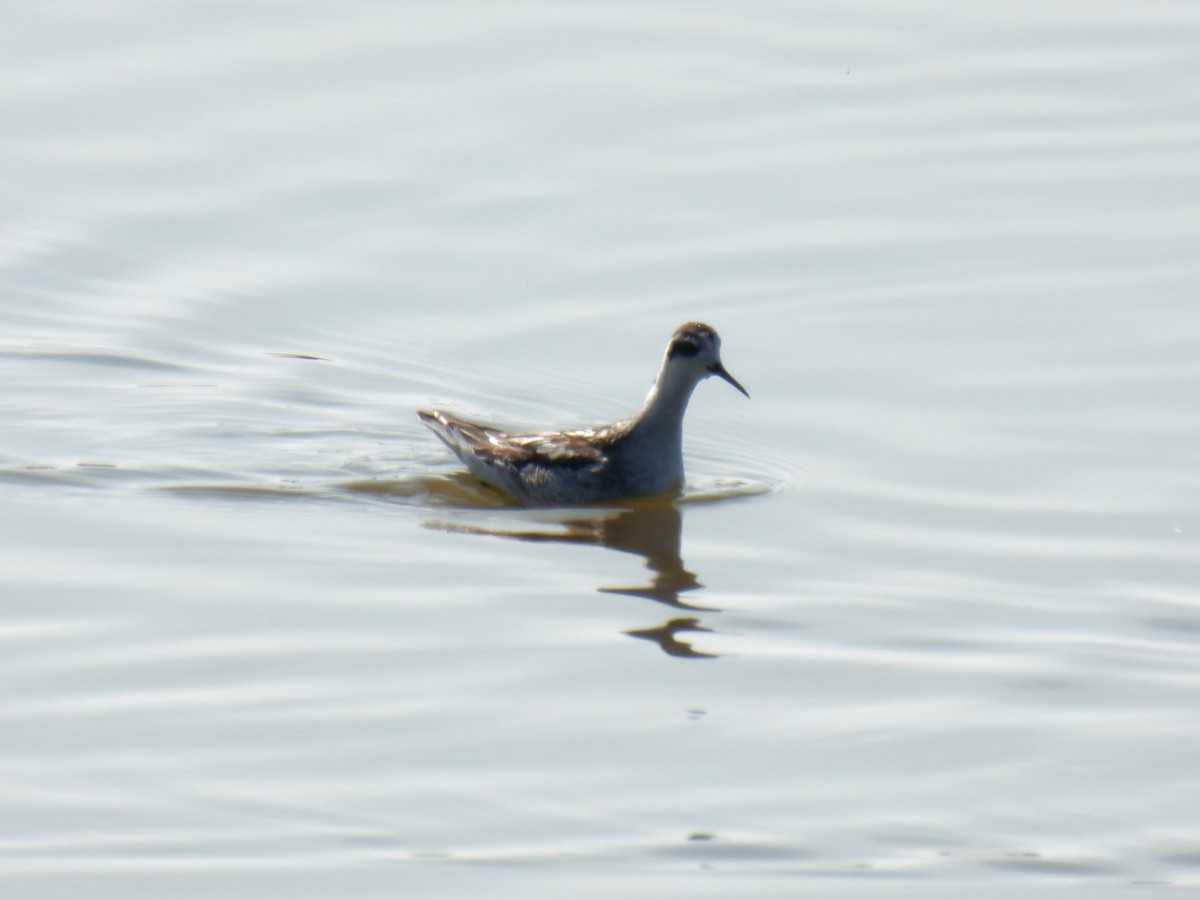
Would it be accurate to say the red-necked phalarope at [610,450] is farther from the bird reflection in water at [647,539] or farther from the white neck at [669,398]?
the bird reflection in water at [647,539]

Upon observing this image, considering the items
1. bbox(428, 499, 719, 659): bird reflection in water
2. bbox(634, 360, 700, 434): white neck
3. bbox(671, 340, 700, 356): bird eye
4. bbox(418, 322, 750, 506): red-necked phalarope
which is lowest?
bbox(428, 499, 719, 659): bird reflection in water

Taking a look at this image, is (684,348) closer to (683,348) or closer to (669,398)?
(683,348)

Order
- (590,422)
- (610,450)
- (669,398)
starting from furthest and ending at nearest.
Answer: (590,422) < (669,398) < (610,450)

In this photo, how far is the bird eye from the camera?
1396 centimetres

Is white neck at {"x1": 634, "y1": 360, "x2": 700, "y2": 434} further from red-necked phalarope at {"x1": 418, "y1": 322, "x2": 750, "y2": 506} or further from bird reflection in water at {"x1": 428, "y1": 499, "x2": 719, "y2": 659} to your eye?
bird reflection in water at {"x1": 428, "y1": 499, "x2": 719, "y2": 659}

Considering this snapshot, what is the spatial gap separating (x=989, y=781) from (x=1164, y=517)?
399 centimetres

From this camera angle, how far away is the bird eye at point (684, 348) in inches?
550

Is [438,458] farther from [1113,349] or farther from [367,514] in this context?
[1113,349]

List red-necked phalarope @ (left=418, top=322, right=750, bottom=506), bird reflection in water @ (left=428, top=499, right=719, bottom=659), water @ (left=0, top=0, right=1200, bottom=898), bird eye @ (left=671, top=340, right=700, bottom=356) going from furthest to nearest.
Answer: bird eye @ (left=671, top=340, right=700, bottom=356) < red-necked phalarope @ (left=418, top=322, right=750, bottom=506) < bird reflection in water @ (left=428, top=499, right=719, bottom=659) < water @ (left=0, top=0, right=1200, bottom=898)

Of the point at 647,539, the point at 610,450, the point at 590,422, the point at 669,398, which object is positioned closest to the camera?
the point at 647,539

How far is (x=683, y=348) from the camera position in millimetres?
14016

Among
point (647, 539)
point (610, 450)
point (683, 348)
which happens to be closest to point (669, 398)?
point (683, 348)

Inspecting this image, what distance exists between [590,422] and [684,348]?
1.28m

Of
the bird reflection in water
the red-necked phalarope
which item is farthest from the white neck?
the bird reflection in water
